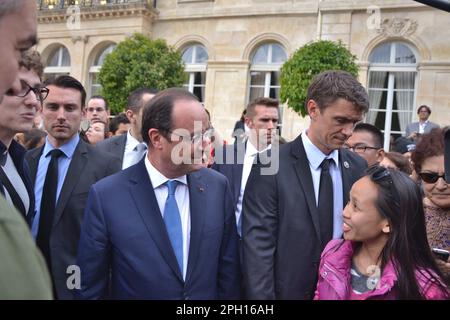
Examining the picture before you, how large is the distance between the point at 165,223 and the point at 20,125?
1089 mm

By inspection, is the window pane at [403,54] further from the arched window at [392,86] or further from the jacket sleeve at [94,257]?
the jacket sleeve at [94,257]

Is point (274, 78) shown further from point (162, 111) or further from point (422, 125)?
point (162, 111)

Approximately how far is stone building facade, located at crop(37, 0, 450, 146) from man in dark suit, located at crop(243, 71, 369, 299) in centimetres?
1289

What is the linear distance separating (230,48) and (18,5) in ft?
53.9

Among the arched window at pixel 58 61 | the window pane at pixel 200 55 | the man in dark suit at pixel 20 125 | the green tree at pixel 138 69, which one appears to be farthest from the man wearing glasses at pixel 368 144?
the arched window at pixel 58 61

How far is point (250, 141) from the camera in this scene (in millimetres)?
5113

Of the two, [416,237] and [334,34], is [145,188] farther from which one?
[334,34]

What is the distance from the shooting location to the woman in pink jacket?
2.09 meters

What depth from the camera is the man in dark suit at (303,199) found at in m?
2.48

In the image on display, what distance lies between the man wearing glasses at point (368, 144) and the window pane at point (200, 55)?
13.8 metres

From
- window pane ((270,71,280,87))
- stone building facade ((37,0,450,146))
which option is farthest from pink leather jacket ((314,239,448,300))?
window pane ((270,71,280,87))

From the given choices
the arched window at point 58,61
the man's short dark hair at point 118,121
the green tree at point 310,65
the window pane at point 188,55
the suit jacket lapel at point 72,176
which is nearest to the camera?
the suit jacket lapel at point 72,176

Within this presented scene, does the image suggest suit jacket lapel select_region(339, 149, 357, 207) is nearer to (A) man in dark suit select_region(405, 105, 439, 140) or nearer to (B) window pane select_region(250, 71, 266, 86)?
(A) man in dark suit select_region(405, 105, 439, 140)

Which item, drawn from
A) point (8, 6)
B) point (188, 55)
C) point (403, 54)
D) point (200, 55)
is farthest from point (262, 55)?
point (8, 6)
